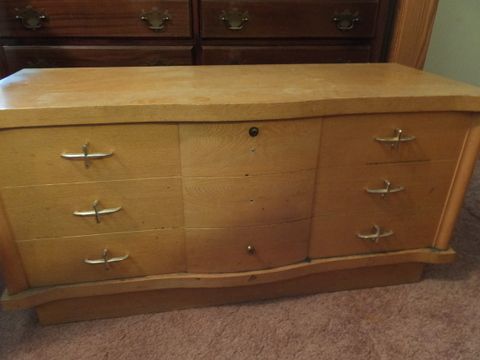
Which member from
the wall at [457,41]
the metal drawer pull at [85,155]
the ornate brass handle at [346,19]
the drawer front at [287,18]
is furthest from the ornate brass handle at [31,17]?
the wall at [457,41]

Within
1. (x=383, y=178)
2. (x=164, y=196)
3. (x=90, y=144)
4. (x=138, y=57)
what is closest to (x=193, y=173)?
(x=164, y=196)

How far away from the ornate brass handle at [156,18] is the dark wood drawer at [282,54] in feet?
0.44

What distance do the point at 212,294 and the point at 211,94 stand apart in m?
0.48

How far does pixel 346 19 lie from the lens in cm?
111

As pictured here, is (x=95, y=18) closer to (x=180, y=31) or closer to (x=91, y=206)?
(x=180, y=31)

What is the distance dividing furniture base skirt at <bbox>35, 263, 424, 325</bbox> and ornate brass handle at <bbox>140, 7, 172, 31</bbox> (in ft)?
2.42

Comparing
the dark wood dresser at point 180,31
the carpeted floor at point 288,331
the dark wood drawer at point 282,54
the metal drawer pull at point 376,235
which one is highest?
the dark wood dresser at point 180,31

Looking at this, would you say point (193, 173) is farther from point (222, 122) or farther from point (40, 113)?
point (40, 113)

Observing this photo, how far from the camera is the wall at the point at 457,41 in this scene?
1643 millimetres

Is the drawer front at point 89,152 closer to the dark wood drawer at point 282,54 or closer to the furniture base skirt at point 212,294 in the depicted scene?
the furniture base skirt at point 212,294

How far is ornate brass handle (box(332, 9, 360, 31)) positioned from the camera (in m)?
1.10

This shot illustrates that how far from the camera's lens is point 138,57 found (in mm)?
1072

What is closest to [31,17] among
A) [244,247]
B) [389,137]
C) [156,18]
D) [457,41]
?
[156,18]

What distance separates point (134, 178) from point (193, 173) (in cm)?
12
